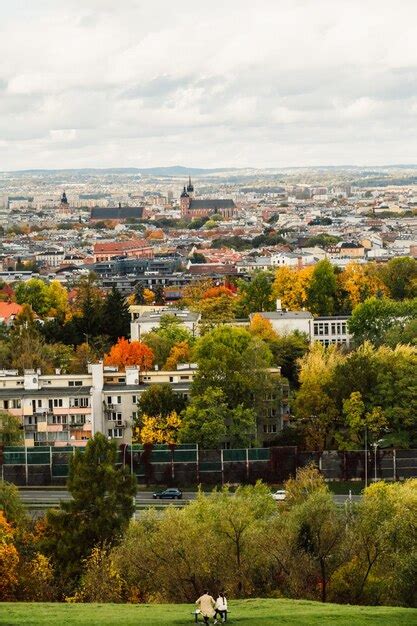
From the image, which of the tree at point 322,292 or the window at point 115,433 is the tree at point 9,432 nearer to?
the window at point 115,433

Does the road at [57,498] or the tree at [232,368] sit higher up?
the tree at [232,368]

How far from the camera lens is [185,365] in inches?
2164

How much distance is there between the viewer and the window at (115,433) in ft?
166

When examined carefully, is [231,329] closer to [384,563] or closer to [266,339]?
[266,339]

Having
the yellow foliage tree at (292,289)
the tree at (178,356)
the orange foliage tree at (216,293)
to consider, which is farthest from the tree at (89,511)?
the orange foliage tree at (216,293)

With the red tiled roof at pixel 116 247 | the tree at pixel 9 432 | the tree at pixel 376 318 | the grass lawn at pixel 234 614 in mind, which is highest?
the red tiled roof at pixel 116 247

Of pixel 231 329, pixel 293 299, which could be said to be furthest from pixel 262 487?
pixel 293 299

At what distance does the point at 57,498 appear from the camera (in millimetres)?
43094

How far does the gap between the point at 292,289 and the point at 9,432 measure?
38.5 meters

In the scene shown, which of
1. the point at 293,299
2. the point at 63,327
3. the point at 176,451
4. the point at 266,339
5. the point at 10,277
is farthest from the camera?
the point at 10,277

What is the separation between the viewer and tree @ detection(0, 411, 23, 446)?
1896 inches

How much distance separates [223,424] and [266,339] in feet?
48.8

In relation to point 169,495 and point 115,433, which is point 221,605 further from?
point 115,433

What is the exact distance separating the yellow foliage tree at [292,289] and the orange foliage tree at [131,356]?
22472 mm
